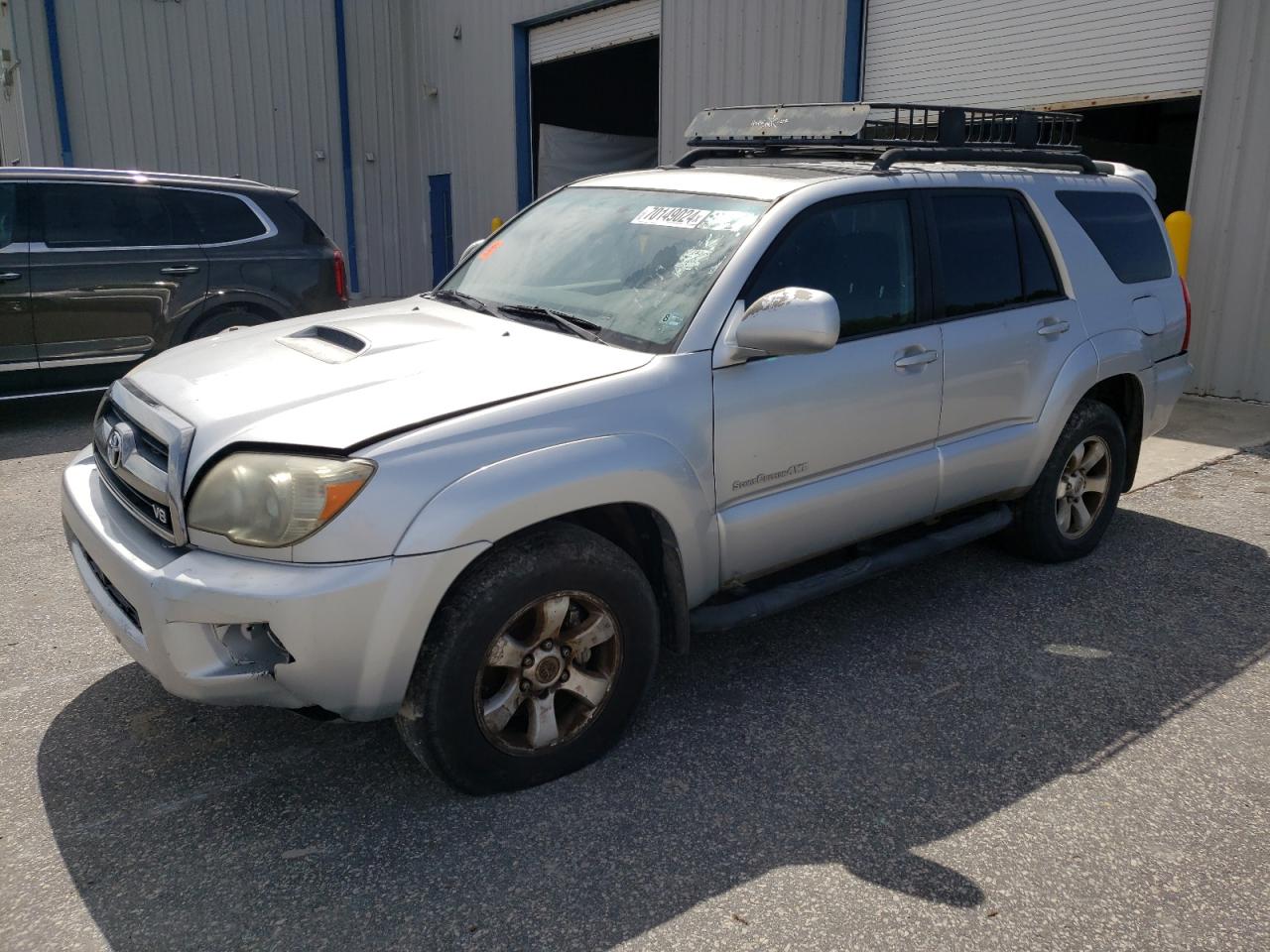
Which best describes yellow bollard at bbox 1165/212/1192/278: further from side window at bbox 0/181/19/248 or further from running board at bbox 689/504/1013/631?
side window at bbox 0/181/19/248

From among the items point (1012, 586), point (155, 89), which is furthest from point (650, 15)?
point (1012, 586)

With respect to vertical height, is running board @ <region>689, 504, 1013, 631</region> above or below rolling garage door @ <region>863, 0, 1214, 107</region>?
below

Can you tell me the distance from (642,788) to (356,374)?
1446 millimetres

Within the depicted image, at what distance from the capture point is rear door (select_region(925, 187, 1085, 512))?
13.0 feet

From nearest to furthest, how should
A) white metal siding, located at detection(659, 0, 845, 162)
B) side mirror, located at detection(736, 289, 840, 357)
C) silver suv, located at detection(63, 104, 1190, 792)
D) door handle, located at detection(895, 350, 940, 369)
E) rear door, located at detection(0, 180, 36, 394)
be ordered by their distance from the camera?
silver suv, located at detection(63, 104, 1190, 792) < side mirror, located at detection(736, 289, 840, 357) < door handle, located at detection(895, 350, 940, 369) < rear door, located at detection(0, 180, 36, 394) < white metal siding, located at detection(659, 0, 845, 162)

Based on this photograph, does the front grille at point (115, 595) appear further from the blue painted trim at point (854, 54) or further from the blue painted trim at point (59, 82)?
the blue painted trim at point (59, 82)

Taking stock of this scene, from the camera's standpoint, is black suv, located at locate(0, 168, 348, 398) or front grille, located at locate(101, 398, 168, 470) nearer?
front grille, located at locate(101, 398, 168, 470)

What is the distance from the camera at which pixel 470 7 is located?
48.9ft

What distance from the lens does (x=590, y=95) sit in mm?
16375

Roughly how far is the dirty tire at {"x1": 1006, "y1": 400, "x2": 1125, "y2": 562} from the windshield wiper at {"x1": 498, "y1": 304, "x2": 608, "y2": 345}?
2279 millimetres

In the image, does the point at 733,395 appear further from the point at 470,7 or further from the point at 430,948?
the point at 470,7

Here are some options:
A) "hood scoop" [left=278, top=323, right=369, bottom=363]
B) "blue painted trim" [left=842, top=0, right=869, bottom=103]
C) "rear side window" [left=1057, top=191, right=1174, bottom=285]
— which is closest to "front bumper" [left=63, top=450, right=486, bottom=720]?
"hood scoop" [left=278, top=323, right=369, bottom=363]

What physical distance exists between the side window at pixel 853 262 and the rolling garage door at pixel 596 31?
9.28 m

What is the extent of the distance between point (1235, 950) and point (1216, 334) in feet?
23.0
